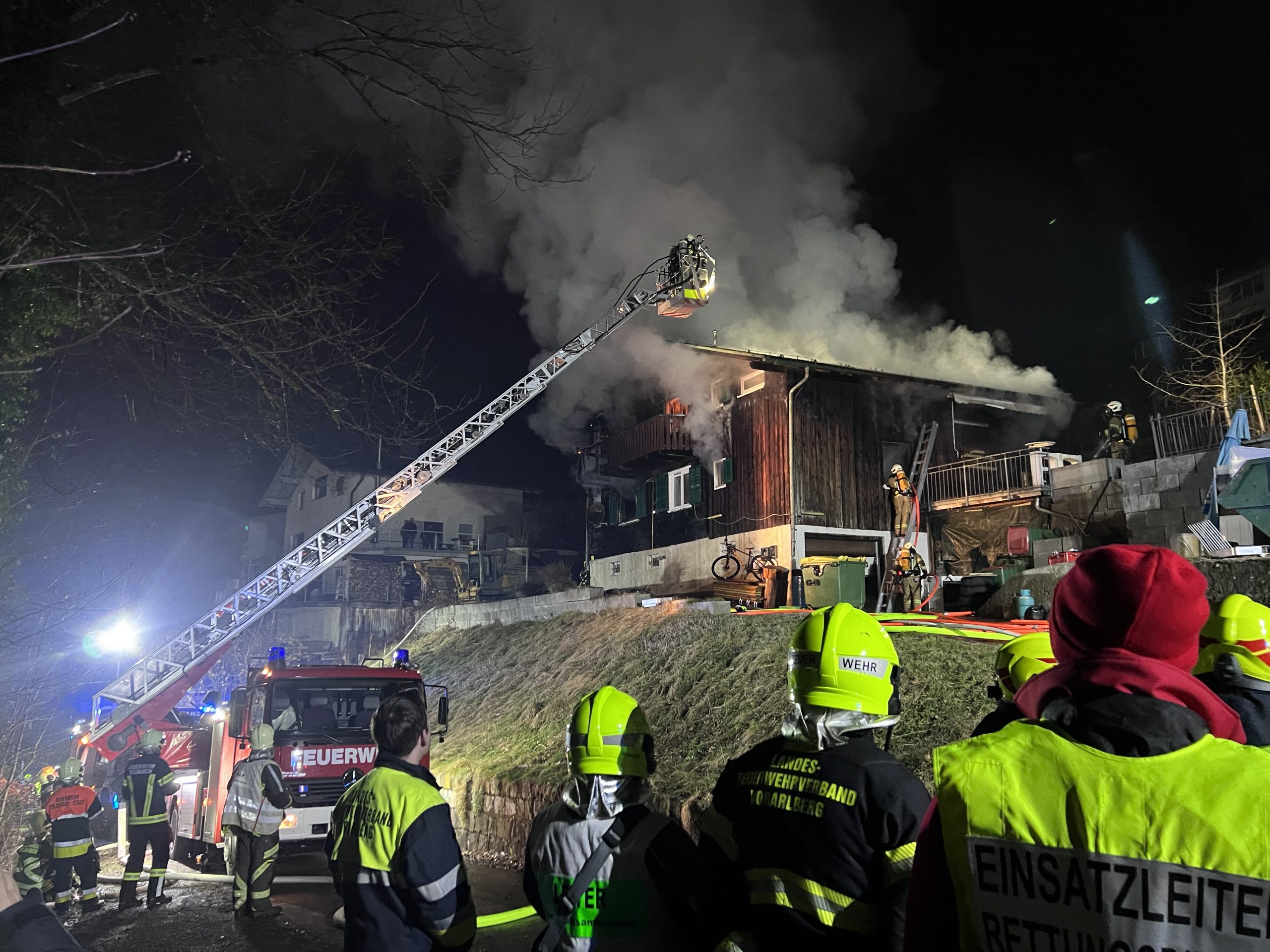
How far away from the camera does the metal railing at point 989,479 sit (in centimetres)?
1891

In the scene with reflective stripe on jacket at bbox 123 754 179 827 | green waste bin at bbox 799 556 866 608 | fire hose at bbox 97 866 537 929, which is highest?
green waste bin at bbox 799 556 866 608

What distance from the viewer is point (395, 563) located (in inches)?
1387

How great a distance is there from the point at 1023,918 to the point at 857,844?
0.76 metres

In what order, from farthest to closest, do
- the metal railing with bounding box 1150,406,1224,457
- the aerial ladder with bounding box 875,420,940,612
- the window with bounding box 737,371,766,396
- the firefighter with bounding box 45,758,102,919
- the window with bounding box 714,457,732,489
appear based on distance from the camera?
1. the window with bounding box 714,457,732,489
2. the window with bounding box 737,371,766,396
3. the aerial ladder with bounding box 875,420,940,612
4. the metal railing with bounding box 1150,406,1224,457
5. the firefighter with bounding box 45,758,102,919

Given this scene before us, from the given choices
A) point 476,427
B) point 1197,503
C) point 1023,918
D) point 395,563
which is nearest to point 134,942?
point 1023,918

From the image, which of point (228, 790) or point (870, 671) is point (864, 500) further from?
point (870, 671)

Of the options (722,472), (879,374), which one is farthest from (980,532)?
(722,472)

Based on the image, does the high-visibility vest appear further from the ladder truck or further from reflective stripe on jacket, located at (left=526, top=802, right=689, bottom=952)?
the ladder truck

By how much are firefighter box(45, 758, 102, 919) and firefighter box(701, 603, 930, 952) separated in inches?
321

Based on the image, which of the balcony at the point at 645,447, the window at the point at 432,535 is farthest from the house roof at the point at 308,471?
the balcony at the point at 645,447

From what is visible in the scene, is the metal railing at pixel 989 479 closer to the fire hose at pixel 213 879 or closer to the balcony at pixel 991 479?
the balcony at pixel 991 479

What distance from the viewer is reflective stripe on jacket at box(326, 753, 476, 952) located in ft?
9.89

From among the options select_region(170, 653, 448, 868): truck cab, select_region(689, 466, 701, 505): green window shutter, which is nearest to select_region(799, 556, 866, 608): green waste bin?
select_region(170, 653, 448, 868): truck cab

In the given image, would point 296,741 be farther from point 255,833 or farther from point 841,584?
point 841,584
